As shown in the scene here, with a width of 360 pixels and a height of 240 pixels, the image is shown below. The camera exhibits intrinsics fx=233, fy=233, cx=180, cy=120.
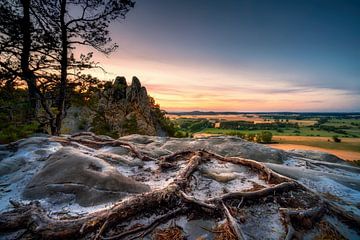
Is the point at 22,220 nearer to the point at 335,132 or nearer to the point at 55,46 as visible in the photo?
the point at 55,46

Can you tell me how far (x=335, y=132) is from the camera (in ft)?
321

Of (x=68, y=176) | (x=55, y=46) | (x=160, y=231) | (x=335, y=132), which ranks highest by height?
(x=55, y=46)

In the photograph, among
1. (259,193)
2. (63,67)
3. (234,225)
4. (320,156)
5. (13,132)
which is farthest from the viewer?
(63,67)

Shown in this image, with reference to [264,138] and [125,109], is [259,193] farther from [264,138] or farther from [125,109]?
[264,138]

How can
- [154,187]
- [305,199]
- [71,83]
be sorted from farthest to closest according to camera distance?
[71,83] → [154,187] → [305,199]

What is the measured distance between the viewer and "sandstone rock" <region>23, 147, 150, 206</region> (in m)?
6.36

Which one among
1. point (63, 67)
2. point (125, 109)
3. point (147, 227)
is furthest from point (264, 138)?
point (147, 227)

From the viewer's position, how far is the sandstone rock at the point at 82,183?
20.9 feet

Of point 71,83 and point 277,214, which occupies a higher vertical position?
point 71,83

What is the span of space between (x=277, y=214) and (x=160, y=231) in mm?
2983

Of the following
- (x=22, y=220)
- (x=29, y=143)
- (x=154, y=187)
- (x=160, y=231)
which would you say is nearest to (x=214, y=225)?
(x=160, y=231)

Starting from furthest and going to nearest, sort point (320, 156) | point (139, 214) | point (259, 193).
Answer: point (320, 156) < point (259, 193) < point (139, 214)

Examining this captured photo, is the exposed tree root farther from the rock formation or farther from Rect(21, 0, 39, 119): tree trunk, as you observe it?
the rock formation

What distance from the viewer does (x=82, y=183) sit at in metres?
6.68
